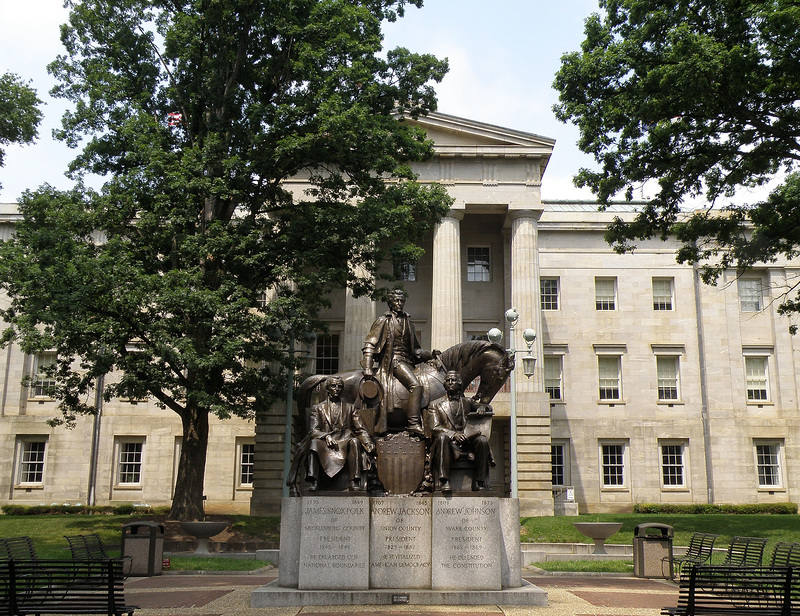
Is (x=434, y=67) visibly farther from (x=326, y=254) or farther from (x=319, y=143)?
(x=326, y=254)

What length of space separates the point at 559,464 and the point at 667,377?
26.3ft

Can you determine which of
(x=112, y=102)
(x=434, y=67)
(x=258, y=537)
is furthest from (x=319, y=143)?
(x=258, y=537)

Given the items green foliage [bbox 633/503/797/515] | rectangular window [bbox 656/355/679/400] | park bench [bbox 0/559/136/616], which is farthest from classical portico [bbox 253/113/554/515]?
park bench [bbox 0/559/136/616]

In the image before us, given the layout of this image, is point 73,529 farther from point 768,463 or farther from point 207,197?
point 768,463

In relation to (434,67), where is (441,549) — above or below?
below

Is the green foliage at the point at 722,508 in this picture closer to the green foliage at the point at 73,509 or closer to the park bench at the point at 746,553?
the park bench at the point at 746,553

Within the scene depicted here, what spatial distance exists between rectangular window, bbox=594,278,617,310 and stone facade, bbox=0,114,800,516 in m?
0.08

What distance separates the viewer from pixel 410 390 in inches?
526

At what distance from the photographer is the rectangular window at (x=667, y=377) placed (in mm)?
46125

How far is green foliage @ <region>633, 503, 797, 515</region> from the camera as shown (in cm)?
4247

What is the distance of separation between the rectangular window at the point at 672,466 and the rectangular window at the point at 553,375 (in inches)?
257

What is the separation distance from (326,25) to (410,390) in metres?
17.3

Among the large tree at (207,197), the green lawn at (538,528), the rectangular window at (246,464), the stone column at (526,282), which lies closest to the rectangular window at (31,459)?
the rectangular window at (246,464)

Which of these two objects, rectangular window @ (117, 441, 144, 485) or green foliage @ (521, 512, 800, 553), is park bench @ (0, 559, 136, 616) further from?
rectangular window @ (117, 441, 144, 485)
